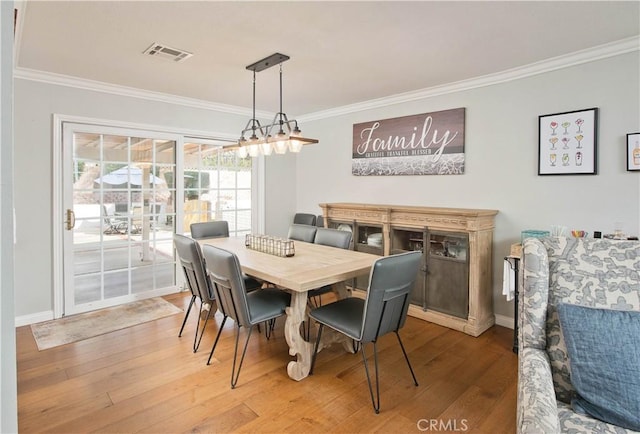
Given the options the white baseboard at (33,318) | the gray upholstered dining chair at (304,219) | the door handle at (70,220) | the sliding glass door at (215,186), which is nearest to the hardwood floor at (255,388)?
the white baseboard at (33,318)

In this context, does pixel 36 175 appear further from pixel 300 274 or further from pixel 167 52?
pixel 300 274

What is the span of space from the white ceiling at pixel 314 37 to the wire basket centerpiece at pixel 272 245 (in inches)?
59.8

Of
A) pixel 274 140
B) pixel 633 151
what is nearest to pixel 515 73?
pixel 633 151

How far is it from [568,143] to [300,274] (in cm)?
247

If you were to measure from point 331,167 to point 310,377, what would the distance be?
3.14 meters

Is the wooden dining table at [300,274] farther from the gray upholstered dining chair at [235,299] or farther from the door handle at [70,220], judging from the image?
the door handle at [70,220]

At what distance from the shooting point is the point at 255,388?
7.77 feet

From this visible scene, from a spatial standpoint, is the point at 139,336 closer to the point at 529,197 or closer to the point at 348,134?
the point at 348,134

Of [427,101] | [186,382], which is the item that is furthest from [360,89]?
[186,382]

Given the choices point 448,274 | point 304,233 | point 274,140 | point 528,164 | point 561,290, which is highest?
point 274,140

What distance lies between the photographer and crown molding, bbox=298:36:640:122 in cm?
271

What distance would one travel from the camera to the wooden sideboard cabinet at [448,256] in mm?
3240

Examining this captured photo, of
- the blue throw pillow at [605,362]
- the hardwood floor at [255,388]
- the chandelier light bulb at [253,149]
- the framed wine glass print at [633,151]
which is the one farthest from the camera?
the chandelier light bulb at [253,149]

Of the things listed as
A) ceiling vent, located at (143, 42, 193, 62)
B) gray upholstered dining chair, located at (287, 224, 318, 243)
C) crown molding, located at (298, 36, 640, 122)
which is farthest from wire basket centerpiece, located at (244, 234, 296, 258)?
crown molding, located at (298, 36, 640, 122)
